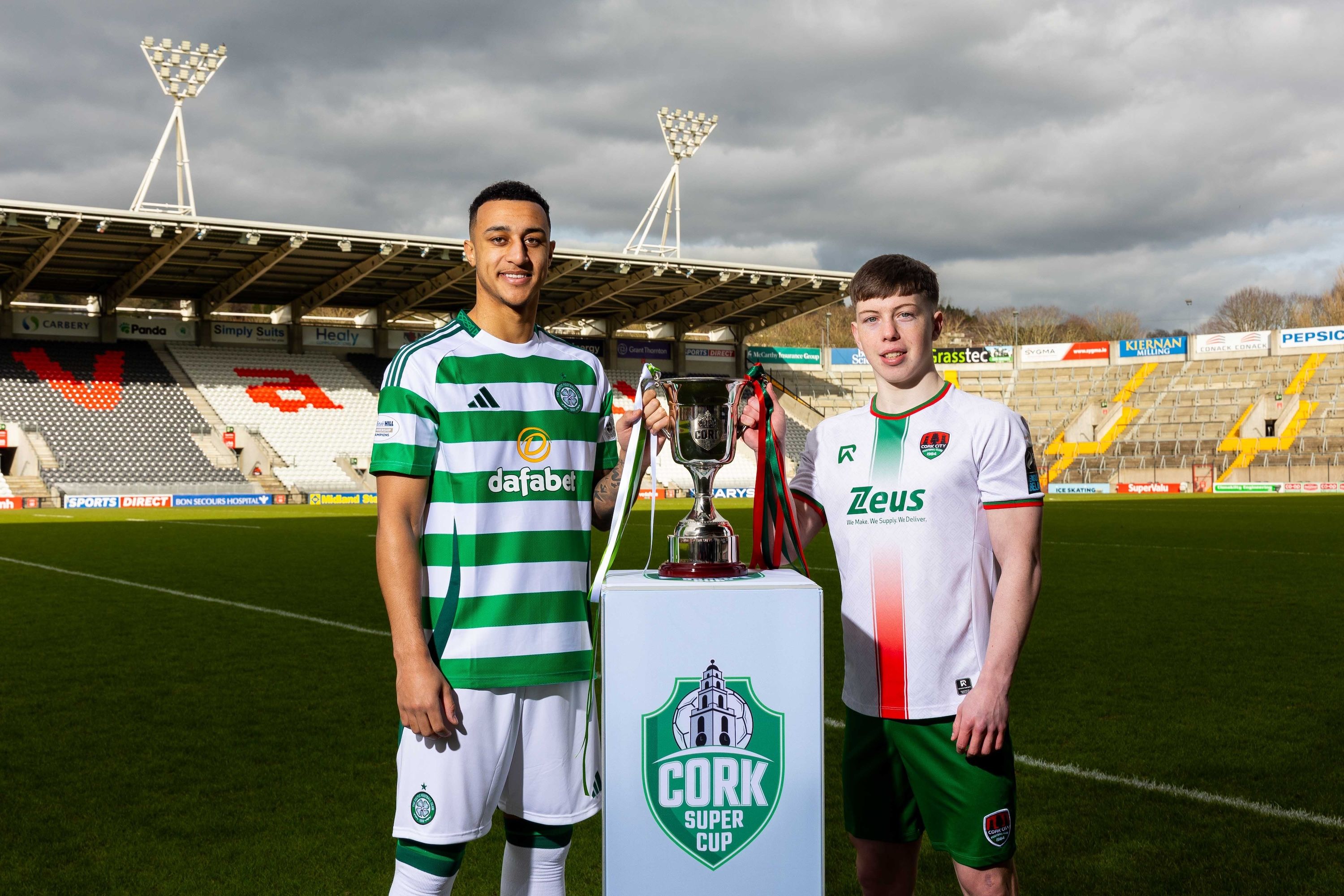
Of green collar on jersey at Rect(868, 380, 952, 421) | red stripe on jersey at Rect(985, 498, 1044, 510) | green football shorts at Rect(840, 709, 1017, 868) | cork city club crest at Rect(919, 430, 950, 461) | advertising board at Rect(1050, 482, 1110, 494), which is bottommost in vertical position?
advertising board at Rect(1050, 482, 1110, 494)

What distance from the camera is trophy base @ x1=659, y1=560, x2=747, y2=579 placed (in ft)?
7.16

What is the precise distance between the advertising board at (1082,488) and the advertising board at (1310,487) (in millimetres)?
5602

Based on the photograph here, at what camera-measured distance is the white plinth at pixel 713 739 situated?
82.4 inches

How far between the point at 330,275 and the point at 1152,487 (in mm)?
29024

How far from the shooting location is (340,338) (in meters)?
39.8

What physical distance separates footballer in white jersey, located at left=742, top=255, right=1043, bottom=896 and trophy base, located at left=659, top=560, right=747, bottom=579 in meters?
0.36

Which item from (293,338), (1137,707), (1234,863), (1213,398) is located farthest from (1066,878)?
(1213,398)

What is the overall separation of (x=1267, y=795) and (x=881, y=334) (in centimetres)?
307

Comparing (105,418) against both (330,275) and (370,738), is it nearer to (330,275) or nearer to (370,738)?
(330,275)

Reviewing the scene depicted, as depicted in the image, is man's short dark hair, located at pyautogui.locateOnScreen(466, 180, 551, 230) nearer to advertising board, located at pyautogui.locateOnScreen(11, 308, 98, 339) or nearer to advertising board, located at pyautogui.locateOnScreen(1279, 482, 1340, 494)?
advertising board, located at pyautogui.locateOnScreen(11, 308, 98, 339)

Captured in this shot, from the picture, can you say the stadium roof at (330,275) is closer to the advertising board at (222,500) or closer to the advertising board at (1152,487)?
the advertising board at (222,500)

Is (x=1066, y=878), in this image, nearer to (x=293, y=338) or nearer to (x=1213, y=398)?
(x=293, y=338)

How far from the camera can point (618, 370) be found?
43.0m

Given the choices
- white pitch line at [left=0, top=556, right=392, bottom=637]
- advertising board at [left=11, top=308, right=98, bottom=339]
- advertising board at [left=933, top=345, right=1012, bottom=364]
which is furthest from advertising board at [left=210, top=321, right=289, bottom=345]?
advertising board at [left=933, top=345, right=1012, bottom=364]
